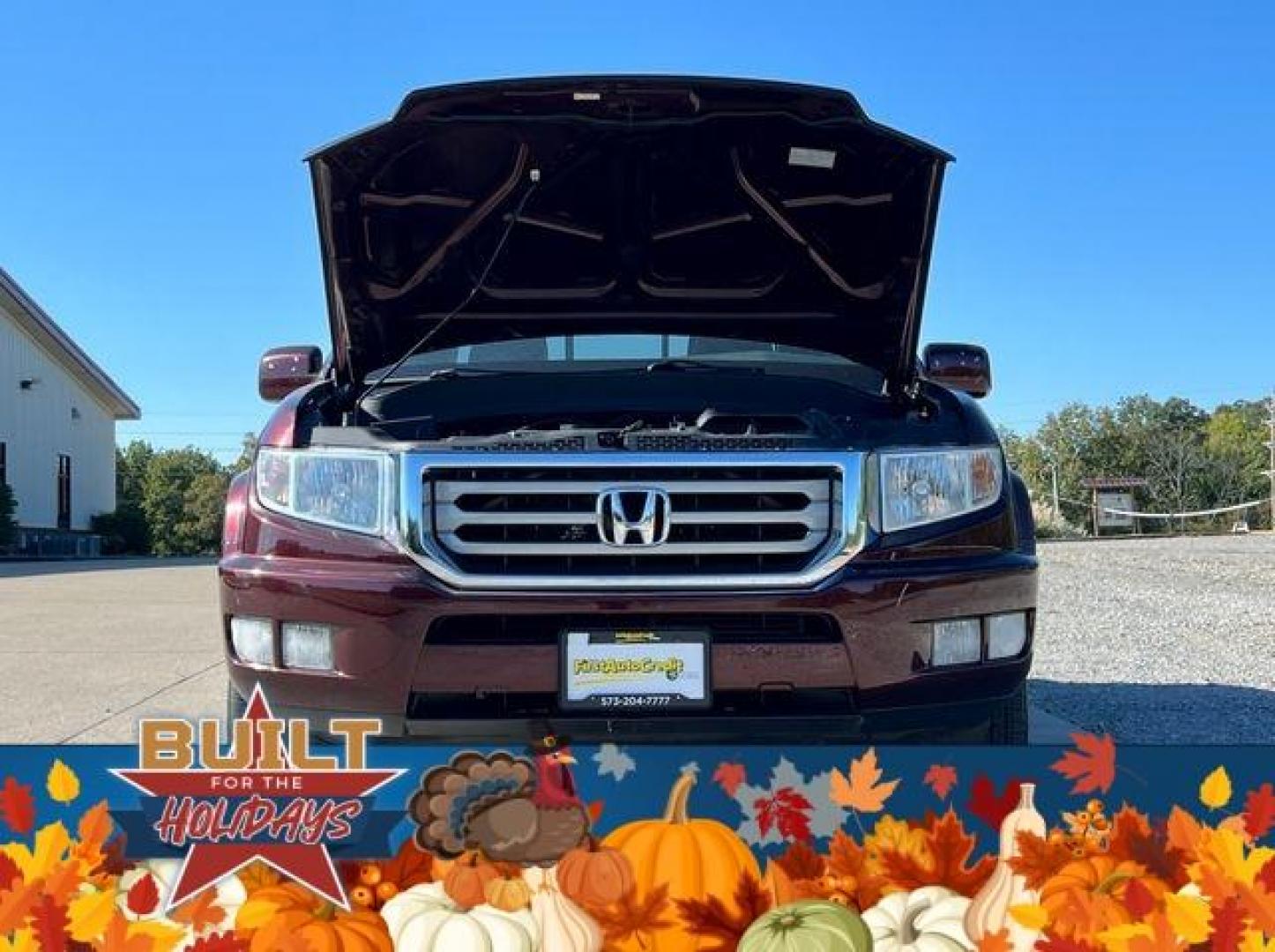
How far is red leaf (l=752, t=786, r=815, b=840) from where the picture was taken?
211 centimetres

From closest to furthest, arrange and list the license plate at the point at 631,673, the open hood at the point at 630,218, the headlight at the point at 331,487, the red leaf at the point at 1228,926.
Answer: the red leaf at the point at 1228,926 < the license plate at the point at 631,673 < the headlight at the point at 331,487 < the open hood at the point at 630,218

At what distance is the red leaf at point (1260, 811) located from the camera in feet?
6.72

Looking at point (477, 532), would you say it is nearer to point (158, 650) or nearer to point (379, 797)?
point (379, 797)

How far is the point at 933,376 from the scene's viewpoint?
4191 millimetres

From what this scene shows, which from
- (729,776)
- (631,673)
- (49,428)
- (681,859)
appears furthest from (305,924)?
(49,428)

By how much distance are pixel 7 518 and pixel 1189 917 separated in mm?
32329

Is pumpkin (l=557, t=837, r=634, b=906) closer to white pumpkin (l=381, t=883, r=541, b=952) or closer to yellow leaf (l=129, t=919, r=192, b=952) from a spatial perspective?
white pumpkin (l=381, t=883, r=541, b=952)

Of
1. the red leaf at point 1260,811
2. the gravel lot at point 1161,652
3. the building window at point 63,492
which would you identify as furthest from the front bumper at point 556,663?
the building window at point 63,492

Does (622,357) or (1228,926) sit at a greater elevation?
(622,357)

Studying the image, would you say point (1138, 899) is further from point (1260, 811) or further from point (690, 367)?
point (690, 367)

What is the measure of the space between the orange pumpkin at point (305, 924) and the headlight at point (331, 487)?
3.56 feet

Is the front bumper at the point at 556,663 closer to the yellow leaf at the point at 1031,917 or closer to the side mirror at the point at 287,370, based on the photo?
the yellow leaf at the point at 1031,917

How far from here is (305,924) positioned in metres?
1.97

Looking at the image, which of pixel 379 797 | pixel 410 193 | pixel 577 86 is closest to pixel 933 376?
pixel 577 86
